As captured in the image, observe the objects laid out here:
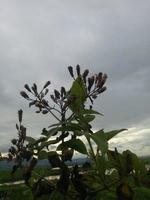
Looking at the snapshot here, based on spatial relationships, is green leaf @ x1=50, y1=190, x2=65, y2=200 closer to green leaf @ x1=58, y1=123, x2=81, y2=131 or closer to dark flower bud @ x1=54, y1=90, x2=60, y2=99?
green leaf @ x1=58, y1=123, x2=81, y2=131

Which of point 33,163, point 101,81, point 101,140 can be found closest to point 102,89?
point 101,81

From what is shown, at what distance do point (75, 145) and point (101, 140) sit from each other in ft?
0.52

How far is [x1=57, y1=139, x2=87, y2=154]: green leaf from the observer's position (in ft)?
7.36

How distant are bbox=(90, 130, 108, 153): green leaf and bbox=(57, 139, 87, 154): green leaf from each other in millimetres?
92

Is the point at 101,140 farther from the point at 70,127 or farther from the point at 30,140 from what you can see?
the point at 30,140

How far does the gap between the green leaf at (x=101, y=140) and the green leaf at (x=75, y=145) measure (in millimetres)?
92

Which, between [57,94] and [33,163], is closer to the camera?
[33,163]

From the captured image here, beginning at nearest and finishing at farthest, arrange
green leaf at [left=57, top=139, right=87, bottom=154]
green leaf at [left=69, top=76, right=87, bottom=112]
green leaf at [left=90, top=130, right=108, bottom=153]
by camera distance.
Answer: green leaf at [left=90, top=130, right=108, bottom=153]
green leaf at [left=57, top=139, right=87, bottom=154]
green leaf at [left=69, top=76, right=87, bottom=112]

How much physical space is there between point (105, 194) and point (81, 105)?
0.44 metres

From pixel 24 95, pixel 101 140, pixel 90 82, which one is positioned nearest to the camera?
pixel 101 140

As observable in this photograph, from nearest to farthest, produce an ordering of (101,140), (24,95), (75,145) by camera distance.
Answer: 1. (101,140)
2. (75,145)
3. (24,95)

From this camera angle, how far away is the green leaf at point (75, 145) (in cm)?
224

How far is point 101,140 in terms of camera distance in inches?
84.6

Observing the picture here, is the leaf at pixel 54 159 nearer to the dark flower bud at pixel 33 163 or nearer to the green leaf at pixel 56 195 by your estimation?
the dark flower bud at pixel 33 163
